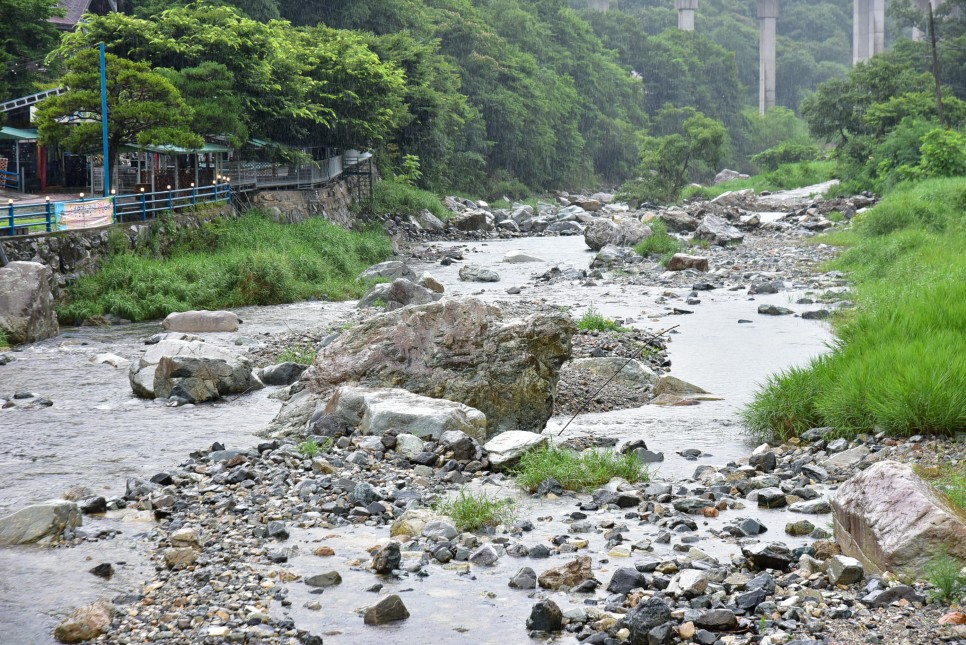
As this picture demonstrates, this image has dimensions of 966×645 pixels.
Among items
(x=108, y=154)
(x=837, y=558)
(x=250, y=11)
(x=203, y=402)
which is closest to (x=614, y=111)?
(x=250, y=11)

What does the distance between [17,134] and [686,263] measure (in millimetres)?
20929

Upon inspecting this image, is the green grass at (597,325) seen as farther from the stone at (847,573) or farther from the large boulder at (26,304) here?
the stone at (847,573)

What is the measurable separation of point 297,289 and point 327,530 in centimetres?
1834

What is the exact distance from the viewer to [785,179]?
66562 millimetres

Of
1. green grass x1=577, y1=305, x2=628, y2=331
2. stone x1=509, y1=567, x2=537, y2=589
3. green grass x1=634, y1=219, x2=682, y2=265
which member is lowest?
stone x1=509, y1=567, x2=537, y2=589

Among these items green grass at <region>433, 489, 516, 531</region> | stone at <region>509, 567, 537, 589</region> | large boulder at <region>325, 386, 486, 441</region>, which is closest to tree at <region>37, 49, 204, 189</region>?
large boulder at <region>325, 386, 486, 441</region>

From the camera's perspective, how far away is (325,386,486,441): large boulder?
1018cm

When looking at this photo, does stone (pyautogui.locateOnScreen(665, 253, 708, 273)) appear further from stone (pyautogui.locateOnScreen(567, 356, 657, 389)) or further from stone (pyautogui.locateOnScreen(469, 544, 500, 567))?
stone (pyautogui.locateOnScreen(469, 544, 500, 567))

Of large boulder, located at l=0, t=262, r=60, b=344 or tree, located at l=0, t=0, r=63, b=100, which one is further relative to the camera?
tree, located at l=0, t=0, r=63, b=100

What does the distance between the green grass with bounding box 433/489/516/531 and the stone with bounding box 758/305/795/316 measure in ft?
46.2

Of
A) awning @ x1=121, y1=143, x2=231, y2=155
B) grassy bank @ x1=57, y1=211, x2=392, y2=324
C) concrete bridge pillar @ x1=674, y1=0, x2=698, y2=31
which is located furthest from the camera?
concrete bridge pillar @ x1=674, y1=0, x2=698, y2=31

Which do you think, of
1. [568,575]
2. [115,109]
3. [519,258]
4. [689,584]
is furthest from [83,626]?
[519,258]

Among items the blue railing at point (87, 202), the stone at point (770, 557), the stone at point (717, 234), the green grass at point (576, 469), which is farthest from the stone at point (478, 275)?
the stone at point (770, 557)

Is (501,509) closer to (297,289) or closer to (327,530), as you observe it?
(327,530)
